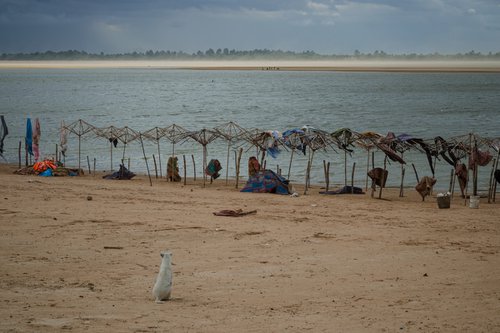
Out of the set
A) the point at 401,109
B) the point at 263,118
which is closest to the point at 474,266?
the point at 263,118

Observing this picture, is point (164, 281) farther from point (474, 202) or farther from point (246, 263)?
point (474, 202)

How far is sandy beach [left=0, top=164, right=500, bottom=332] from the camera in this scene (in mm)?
8672

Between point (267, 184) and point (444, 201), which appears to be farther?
point (267, 184)

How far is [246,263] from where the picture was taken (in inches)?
453

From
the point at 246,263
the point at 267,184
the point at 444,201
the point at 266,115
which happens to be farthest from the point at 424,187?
the point at 266,115

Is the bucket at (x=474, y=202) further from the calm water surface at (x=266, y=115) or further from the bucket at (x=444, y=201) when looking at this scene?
the calm water surface at (x=266, y=115)

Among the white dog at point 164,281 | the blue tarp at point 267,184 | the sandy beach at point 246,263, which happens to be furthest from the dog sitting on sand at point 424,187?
the white dog at point 164,281

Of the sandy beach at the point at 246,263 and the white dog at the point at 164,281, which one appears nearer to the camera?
the sandy beach at the point at 246,263

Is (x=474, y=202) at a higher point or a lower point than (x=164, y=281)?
lower

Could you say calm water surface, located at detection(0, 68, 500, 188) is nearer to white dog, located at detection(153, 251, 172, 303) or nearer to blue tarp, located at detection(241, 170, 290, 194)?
blue tarp, located at detection(241, 170, 290, 194)

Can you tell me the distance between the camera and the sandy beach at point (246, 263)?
867 cm

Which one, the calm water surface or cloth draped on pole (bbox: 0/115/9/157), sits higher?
cloth draped on pole (bbox: 0/115/9/157)

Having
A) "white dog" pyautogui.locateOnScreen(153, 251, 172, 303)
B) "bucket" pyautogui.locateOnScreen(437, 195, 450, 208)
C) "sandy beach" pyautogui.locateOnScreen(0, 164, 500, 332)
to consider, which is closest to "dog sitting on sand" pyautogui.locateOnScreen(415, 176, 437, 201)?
"sandy beach" pyautogui.locateOnScreen(0, 164, 500, 332)

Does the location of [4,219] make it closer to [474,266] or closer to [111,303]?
[111,303]
